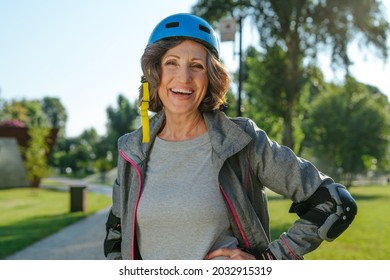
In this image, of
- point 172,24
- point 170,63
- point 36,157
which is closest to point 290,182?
point 170,63

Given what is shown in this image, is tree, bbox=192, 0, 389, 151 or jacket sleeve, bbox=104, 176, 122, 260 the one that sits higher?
tree, bbox=192, 0, 389, 151

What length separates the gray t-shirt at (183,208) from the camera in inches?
76.7

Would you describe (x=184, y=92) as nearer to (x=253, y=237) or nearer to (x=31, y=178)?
(x=253, y=237)

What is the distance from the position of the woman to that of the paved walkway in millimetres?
5023

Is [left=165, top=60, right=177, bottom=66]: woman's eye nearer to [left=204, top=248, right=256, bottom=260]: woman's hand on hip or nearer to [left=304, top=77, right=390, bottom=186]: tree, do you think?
[left=204, top=248, right=256, bottom=260]: woman's hand on hip

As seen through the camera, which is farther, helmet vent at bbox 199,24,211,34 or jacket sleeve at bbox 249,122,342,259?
helmet vent at bbox 199,24,211,34

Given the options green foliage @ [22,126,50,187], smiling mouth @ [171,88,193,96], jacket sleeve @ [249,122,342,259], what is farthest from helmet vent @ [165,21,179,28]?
green foliage @ [22,126,50,187]

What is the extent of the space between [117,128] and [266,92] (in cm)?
2888

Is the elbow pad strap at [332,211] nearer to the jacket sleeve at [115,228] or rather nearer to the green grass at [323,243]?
the jacket sleeve at [115,228]

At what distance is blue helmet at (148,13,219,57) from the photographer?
6.83ft

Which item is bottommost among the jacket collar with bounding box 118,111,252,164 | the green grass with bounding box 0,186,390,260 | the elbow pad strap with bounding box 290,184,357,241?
the green grass with bounding box 0,186,390,260

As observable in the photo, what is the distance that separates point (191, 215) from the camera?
6.39 feet

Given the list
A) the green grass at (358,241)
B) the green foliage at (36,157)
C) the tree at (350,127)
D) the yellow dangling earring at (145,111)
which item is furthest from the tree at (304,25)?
the green foliage at (36,157)
